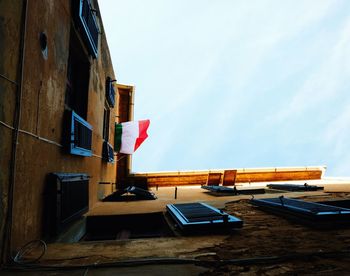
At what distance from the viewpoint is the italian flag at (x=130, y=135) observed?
9906 millimetres

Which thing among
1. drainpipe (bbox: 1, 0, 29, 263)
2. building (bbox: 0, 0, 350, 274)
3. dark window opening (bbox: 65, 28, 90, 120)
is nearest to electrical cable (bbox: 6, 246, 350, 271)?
building (bbox: 0, 0, 350, 274)

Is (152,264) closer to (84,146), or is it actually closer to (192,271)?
(192,271)

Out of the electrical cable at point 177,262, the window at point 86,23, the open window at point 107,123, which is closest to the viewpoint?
the electrical cable at point 177,262

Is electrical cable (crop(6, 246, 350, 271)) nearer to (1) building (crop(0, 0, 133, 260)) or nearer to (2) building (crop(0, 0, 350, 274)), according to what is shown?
(2) building (crop(0, 0, 350, 274))

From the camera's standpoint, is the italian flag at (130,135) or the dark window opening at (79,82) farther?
the italian flag at (130,135)

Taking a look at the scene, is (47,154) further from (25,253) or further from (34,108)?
(25,253)

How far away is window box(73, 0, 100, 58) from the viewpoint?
153 inches

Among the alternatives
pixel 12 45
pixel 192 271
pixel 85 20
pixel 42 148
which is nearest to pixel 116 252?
pixel 192 271

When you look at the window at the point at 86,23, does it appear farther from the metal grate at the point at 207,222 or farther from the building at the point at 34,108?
the metal grate at the point at 207,222

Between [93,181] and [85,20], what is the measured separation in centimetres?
340

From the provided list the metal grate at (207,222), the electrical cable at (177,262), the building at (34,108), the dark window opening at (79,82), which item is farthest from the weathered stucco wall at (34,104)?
the metal grate at (207,222)

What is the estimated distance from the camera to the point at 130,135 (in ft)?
33.1

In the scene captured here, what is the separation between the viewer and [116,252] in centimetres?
235

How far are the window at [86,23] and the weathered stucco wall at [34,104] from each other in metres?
0.16
